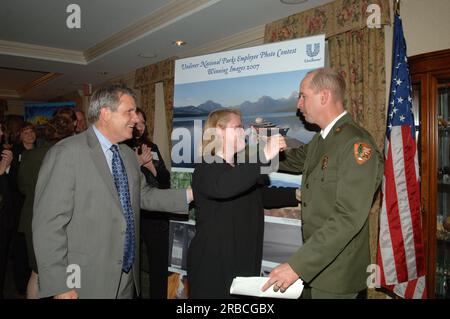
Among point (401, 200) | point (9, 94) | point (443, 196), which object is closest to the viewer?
point (401, 200)

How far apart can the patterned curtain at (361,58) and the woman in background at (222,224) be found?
1.54 m

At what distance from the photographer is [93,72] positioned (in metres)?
6.52

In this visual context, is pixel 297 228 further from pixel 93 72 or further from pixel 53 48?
pixel 93 72

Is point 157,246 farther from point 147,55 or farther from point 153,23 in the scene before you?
point 147,55

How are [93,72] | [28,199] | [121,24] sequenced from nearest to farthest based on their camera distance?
[28,199] < [121,24] < [93,72]

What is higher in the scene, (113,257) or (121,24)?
(121,24)

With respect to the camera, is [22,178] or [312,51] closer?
[312,51]

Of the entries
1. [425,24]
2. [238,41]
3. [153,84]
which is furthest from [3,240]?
[425,24]

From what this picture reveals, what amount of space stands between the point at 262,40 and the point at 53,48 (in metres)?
3.46

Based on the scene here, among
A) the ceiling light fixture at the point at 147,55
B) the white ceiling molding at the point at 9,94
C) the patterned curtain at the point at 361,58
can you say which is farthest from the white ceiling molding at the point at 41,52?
the white ceiling molding at the point at 9,94

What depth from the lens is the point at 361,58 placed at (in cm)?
308

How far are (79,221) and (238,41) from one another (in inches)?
130

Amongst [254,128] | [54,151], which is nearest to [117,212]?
[54,151]

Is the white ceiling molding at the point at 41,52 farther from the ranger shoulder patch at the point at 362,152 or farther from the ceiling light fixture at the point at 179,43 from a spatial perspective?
the ranger shoulder patch at the point at 362,152
